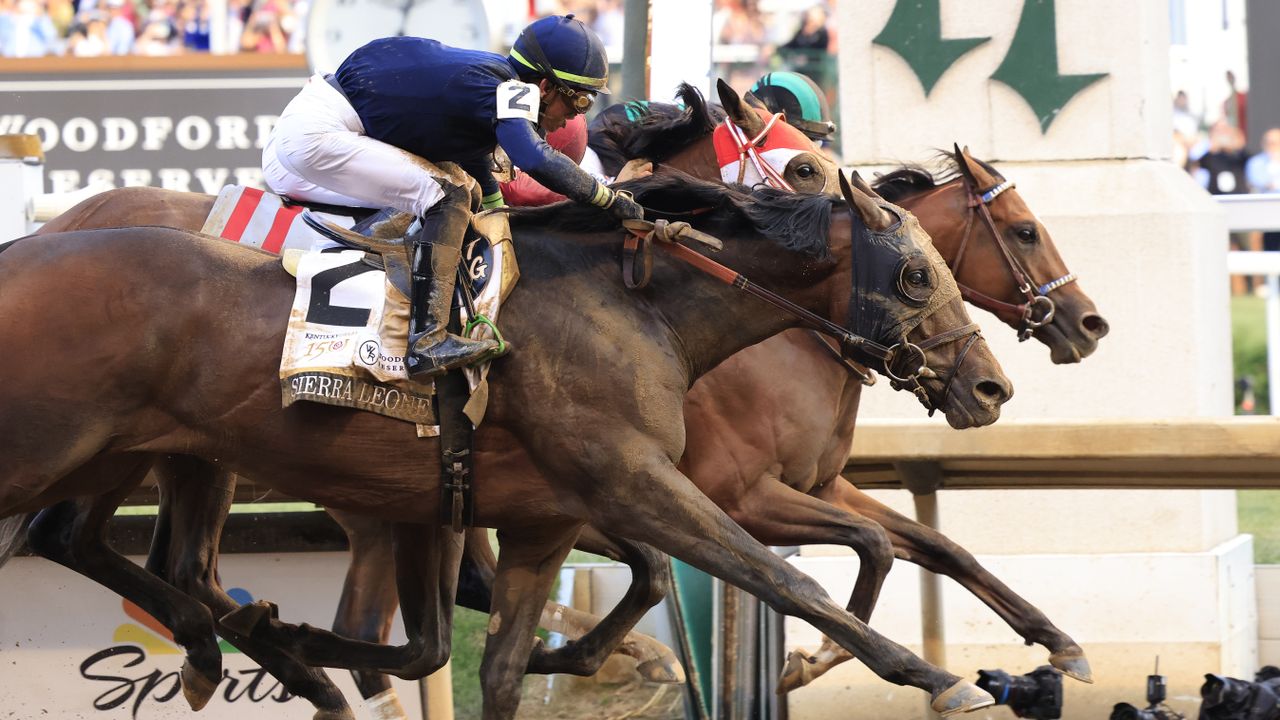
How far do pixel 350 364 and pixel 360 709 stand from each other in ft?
7.43

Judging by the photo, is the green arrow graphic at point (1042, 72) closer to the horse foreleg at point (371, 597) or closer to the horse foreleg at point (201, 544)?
the horse foreleg at point (371, 597)

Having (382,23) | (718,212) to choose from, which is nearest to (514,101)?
(718,212)

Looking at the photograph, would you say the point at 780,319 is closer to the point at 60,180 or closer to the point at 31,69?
the point at 60,180

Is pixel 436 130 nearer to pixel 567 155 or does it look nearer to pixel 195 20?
pixel 567 155

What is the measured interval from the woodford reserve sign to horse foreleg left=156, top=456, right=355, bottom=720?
5053mm

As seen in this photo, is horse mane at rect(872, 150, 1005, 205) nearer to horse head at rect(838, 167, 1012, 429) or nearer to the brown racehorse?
the brown racehorse

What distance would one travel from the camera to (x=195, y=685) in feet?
16.1

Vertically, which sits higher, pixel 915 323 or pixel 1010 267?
pixel 1010 267

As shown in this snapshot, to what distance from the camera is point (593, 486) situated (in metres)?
4.04

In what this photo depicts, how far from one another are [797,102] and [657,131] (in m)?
0.67

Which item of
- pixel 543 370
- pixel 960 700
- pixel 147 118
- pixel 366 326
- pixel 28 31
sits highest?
pixel 28 31

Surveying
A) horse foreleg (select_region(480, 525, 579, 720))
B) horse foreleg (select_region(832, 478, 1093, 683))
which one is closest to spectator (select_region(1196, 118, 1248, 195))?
horse foreleg (select_region(832, 478, 1093, 683))

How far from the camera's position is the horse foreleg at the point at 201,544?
16.1 ft

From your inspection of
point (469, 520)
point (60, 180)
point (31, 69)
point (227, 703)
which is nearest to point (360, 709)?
point (227, 703)
